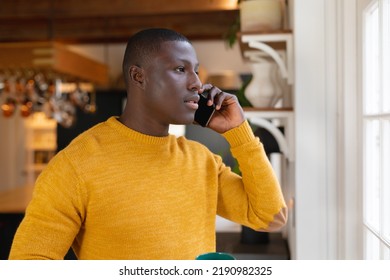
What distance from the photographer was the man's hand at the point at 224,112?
106 centimetres

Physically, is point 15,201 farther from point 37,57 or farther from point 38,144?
point 38,144

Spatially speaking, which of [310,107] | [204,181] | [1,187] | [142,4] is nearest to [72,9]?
[142,4]

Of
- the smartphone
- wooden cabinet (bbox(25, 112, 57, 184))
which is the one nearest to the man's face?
the smartphone

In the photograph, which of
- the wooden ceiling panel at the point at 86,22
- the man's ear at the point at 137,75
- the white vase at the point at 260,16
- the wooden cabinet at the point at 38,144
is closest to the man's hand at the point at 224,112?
the man's ear at the point at 137,75

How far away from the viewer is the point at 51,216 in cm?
89

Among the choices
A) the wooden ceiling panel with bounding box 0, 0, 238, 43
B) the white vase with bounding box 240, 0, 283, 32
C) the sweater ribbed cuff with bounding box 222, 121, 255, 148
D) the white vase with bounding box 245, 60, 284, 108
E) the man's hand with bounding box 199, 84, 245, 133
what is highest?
the wooden ceiling panel with bounding box 0, 0, 238, 43

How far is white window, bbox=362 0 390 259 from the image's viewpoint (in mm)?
1076

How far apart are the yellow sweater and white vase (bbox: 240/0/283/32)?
539 mm

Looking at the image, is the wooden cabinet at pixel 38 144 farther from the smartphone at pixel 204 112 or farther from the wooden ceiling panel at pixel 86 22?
the smartphone at pixel 204 112

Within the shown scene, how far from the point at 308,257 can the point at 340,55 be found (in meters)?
0.51

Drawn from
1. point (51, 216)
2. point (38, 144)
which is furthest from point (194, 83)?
point (38, 144)

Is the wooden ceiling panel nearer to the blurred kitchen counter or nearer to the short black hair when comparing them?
the blurred kitchen counter

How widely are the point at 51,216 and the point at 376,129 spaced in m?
0.68

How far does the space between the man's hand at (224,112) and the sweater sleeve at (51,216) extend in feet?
0.97
